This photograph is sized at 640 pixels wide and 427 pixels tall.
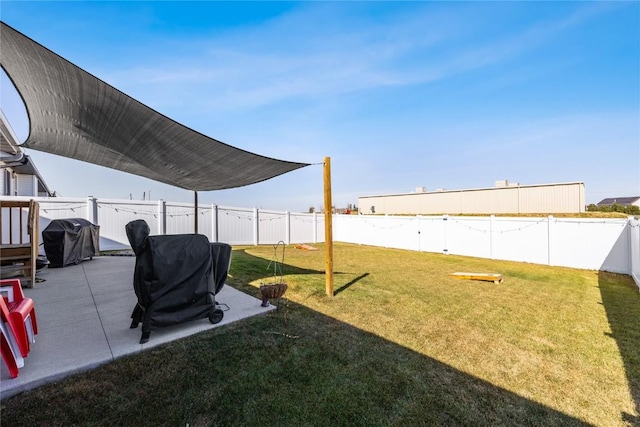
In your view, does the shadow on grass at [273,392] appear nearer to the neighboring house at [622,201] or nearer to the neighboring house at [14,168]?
the neighboring house at [14,168]

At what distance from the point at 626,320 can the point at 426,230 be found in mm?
7894

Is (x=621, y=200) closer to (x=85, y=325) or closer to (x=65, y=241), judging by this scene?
(x=85, y=325)

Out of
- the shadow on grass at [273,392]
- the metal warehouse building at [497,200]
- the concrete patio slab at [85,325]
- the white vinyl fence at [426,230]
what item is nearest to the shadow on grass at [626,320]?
the white vinyl fence at [426,230]

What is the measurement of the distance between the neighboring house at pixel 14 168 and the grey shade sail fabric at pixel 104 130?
0.89ft

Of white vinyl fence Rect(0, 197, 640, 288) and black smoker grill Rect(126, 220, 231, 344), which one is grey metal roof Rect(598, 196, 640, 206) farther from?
black smoker grill Rect(126, 220, 231, 344)

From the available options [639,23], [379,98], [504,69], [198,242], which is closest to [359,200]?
[379,98]

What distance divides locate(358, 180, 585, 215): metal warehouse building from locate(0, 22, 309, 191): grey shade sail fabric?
21.0 m

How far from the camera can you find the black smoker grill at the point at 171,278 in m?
2.66

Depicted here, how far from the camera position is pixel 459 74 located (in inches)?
325

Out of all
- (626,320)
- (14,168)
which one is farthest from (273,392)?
(14,168)

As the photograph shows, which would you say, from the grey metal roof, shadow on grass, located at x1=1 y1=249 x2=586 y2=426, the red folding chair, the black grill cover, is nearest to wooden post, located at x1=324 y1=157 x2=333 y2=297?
shadow on grass, located at x1=1 y1=249 x2=586 y2=426

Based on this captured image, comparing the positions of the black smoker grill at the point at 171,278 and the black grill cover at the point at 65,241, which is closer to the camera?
the black smoker grill at the point at 171,278

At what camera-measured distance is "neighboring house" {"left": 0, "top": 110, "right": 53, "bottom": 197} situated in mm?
3758

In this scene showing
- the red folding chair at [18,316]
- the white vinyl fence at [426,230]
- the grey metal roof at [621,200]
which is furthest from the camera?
the grey metal roof at [621,200]
